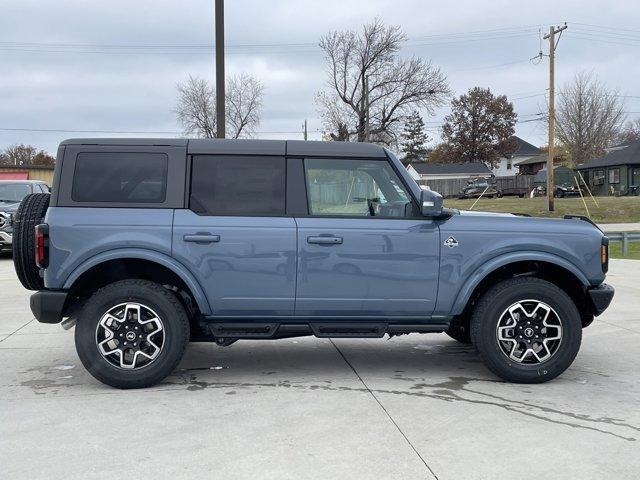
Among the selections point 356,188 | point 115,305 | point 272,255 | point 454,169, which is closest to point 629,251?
point 356,188

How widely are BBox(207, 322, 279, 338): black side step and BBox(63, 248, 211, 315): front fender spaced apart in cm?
30

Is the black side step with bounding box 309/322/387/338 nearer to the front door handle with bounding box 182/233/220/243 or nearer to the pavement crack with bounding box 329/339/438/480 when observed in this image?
the pavement crack with bounding box 329/339/438/480

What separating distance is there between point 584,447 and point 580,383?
1.59 m

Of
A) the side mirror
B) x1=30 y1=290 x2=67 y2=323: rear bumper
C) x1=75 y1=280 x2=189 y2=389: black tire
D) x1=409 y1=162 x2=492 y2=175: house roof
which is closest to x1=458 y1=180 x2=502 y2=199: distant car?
x1=409 y1=162 x2=492 y2=175: house roof

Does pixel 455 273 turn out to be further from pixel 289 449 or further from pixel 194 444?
pixel 194 444

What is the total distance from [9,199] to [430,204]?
14405mm

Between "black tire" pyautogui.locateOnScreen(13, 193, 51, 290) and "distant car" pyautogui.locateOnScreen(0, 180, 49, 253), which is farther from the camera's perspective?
"distant car" pyautogui.locateOnScreen(0, 180, 49, 253)

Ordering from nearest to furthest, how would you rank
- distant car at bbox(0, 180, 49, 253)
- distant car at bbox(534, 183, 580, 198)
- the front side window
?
the front side window
distant car at bbox(0, 180, 49, 253)
distant car at bbox(534, 183, 580, 198)

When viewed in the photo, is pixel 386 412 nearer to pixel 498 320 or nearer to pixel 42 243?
pixel 498 320

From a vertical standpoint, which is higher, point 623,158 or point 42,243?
A: point 623,158

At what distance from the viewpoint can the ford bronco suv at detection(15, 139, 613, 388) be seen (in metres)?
5.06

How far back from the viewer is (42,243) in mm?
4953

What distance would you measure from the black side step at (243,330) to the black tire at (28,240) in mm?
1523

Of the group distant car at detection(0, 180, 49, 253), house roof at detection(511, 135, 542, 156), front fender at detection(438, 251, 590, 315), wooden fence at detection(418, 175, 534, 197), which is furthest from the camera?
house roof at detection(511, 135, 542, 156)
